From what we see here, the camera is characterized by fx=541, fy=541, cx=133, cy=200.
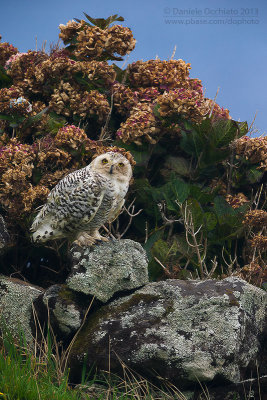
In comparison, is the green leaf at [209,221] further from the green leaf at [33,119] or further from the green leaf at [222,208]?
the green leaf at [33,119]

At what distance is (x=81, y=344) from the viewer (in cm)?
520

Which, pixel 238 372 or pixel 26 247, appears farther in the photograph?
pixel 26 247

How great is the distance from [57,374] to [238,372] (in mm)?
1672

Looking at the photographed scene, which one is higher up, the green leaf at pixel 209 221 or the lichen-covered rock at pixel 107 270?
the green leaf at pixel 209 221

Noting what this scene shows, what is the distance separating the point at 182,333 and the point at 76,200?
1.70 meters

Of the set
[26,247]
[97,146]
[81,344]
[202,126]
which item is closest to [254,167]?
[202,126]

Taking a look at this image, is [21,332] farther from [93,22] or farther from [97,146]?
[93,22]

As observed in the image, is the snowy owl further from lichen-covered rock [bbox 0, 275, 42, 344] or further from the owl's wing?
lichen-covered rock [bbox 0, 275, 42, 344]

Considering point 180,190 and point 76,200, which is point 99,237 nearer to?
point 76,200

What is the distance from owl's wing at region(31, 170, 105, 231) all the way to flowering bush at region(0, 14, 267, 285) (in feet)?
4.28

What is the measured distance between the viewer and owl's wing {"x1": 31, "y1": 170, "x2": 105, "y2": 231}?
5.50 m

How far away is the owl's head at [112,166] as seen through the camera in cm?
564

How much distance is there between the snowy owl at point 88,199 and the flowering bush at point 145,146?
1108 millimetres

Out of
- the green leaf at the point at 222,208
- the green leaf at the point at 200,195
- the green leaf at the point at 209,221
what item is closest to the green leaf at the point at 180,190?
the green leaf at the point at 200,195
